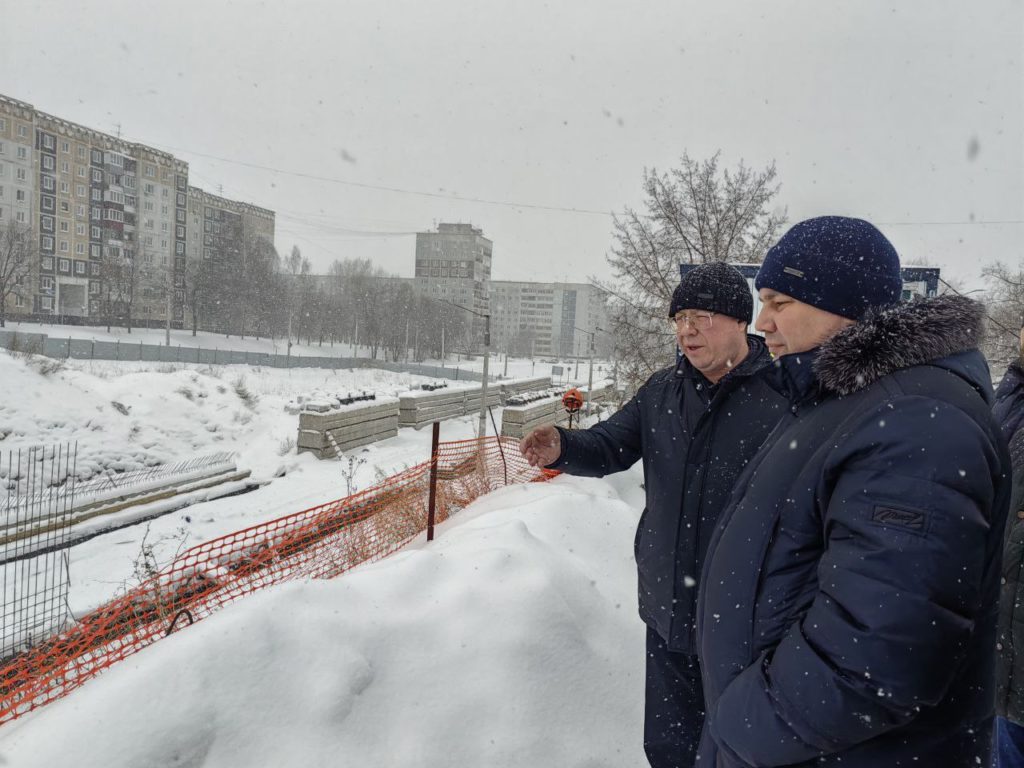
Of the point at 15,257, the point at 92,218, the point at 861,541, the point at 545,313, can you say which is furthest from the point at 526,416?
the point at 545,313

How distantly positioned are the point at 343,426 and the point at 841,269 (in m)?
16.6

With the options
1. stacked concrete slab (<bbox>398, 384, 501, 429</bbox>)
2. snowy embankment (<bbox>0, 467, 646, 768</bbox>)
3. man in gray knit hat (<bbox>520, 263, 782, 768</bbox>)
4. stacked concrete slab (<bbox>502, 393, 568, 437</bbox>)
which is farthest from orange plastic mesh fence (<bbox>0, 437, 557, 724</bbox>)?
stacked concrete slab (<bbox>398, 384, 501, 429</bbox>)

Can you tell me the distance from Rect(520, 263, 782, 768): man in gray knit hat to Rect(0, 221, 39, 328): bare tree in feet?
189

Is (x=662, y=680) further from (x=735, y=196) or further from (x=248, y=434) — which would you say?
(x=248, y=434)

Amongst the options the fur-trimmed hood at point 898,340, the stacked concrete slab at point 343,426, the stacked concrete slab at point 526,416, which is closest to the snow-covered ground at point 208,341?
the stacked concrete slab at point 526,416

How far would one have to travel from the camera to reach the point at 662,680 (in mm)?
2473

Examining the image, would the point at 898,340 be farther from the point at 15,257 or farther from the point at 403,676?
the point at 15,257

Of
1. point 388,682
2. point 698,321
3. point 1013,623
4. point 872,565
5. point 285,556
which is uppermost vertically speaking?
point 698,321

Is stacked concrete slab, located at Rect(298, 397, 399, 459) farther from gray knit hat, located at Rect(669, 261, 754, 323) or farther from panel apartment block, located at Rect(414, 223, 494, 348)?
panel apartment block, located at Rect(414, 223, 494, 348)

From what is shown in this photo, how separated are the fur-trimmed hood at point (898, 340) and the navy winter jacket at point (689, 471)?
1.02 m

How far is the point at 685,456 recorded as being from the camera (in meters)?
2.47

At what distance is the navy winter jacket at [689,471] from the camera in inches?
93.4

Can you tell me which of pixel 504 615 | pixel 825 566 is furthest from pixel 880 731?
pixel 504 615

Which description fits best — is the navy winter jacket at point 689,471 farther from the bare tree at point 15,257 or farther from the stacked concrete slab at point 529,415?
the bare tree at point 15,257
